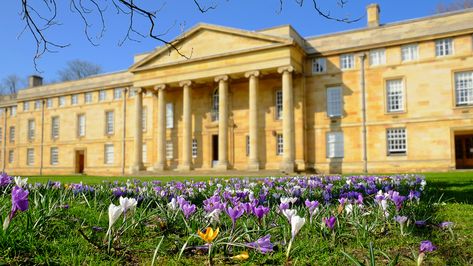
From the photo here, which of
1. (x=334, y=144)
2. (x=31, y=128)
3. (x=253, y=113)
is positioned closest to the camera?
(x=253, y=113)

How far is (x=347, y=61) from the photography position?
33875 mm

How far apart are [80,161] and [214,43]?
25.7 meters

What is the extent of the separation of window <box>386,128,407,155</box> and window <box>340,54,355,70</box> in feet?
20.7

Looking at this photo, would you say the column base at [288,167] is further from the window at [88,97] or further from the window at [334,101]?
the window at [88,97]

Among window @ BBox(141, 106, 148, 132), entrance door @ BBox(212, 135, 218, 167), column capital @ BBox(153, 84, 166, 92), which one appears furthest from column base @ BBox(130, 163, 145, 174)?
column capital @ BBox(153, 84, 166, 92)

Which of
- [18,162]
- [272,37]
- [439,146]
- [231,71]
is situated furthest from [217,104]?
[18,162]

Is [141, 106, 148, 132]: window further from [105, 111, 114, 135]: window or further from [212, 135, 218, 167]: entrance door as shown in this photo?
[212, 135, 218, 167]: entrance door

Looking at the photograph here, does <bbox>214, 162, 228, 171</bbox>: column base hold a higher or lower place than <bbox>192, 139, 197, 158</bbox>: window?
lower

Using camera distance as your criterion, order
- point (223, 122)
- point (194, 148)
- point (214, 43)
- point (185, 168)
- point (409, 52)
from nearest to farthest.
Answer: point (409, 52) < point (223, 122) < point (185, 168) < point (214, 43) < point (194, 148)

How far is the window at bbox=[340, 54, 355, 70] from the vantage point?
110 ft

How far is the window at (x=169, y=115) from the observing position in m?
41.3

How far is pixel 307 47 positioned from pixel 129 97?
69.8 feet

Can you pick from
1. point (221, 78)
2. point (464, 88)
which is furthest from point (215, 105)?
point (464, 88)

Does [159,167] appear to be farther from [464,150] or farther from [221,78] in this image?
[464,150]
